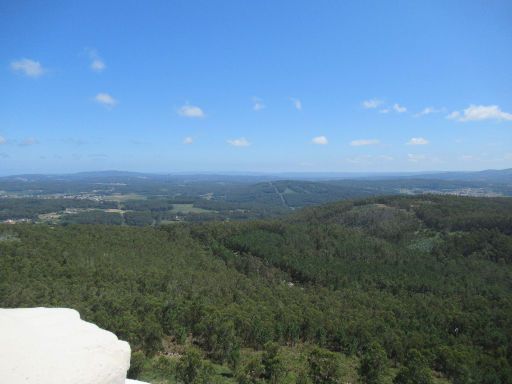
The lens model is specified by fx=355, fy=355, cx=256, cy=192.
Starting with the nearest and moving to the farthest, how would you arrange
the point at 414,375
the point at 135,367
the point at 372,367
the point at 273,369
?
the point at 135,367, the point at 273,369, the point at 414,375, the point at 372,367

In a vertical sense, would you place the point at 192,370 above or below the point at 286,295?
above

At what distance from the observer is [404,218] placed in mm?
140875

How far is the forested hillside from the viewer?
37.9 m

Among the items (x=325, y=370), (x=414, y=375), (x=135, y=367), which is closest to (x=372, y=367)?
(x=414, y=375)

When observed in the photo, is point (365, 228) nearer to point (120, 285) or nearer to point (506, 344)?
point (506, 344)

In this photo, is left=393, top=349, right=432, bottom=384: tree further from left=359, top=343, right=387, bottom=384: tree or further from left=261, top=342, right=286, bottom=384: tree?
left=261, top=342, right=286, bottom=384: tree

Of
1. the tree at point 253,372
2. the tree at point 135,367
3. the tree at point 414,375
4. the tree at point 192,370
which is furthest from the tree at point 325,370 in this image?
the tree at point 135,367

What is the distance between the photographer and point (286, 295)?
67375 mm

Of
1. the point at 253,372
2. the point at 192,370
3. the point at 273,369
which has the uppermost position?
the point at 192,370

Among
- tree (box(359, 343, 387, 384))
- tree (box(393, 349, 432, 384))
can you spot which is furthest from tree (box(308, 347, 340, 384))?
tree (box(393, 349, 432, 384))

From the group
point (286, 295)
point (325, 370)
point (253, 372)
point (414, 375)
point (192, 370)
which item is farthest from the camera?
point (286, 295)

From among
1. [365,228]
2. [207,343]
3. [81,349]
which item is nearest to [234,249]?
[365,228]

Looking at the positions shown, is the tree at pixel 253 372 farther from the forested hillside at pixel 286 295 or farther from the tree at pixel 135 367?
the tree at pixel 135 367

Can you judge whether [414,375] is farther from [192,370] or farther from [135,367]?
[135,367]
